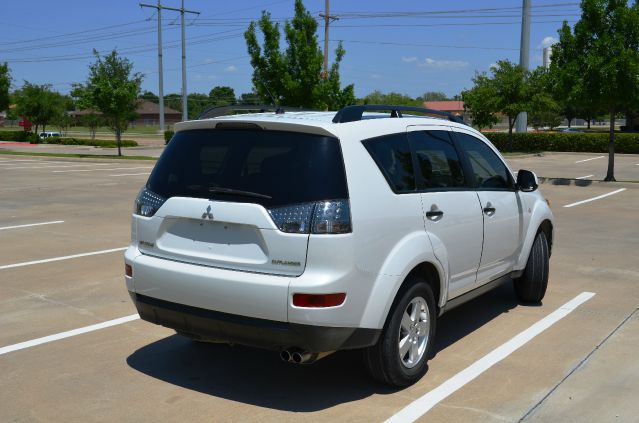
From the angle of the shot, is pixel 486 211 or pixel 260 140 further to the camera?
pixel 486 211

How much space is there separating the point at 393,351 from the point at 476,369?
2.93 feet

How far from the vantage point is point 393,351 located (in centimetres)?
425

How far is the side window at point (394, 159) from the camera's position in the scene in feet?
14.0

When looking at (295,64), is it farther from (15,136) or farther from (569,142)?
(15,136)

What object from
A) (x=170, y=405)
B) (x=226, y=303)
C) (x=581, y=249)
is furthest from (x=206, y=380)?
(x=581, y=249)

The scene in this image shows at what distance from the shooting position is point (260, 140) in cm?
417

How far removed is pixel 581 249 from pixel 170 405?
7.20 m

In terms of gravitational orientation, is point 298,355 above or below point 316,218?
below

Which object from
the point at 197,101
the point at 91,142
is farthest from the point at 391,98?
the point at 197,101

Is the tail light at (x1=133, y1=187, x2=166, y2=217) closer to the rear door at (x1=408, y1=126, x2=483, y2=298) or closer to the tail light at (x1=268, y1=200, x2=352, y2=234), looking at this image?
the tail light at (x1=268, y1=200, x2=352, y2=234)

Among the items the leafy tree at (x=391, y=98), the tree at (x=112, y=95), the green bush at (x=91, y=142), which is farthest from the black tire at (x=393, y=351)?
the leafy tree at (x=391, y=98)

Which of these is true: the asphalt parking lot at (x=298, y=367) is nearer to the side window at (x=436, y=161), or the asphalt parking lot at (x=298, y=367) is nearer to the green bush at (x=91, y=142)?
the side window at (x=436, y=161)

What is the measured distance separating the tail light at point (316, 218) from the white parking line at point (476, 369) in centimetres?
120

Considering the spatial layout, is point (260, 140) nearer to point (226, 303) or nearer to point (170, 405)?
point (226, 303)
